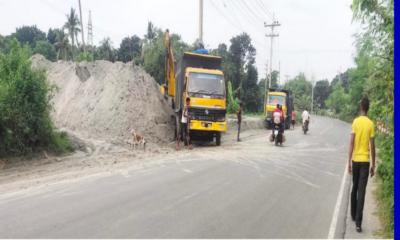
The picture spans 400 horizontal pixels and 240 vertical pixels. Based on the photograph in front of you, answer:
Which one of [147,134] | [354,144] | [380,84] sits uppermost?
[380,84]

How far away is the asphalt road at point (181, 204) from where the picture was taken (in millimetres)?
6562

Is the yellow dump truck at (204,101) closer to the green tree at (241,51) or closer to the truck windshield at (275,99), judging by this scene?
the truck windshield at (275,99)

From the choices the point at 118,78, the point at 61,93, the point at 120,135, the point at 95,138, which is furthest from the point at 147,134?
the point at 61,93

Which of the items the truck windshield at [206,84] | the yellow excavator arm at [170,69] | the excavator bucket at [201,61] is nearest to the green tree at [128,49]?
the yellow excavator arm at [170,69]

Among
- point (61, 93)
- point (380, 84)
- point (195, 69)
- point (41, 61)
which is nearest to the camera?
point (380, 84)

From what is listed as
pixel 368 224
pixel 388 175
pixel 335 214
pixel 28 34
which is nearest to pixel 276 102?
pixel 335 214

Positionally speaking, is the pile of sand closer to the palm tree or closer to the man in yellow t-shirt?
the man in yellow t-shirt

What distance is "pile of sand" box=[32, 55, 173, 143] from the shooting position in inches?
852

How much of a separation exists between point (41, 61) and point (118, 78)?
34.6ft

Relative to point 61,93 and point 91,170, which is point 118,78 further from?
point 91,170

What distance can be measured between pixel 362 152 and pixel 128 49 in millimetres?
75172

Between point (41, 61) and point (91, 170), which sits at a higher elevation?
point (41, 61)

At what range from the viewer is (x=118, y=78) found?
83.5 feet

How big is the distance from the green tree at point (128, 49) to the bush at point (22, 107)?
62967mm
